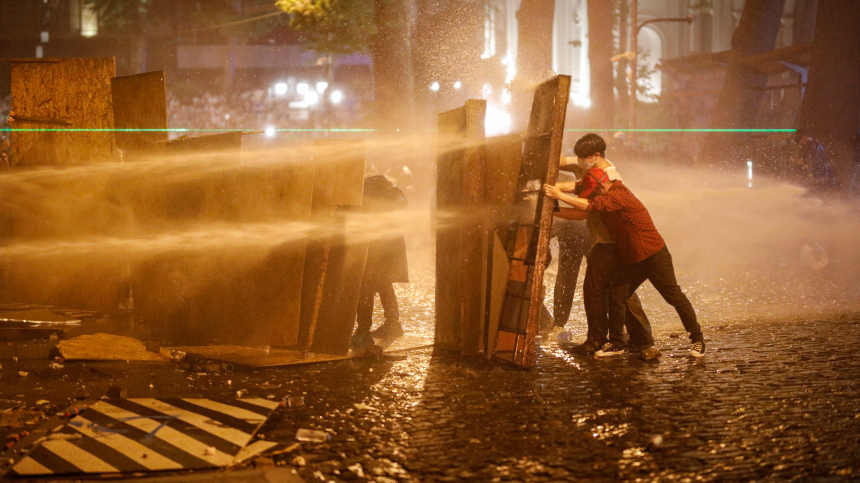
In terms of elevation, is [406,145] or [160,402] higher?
[406,145]

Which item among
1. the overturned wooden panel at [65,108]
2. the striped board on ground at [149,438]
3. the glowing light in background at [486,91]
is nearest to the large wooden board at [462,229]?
the striped board on ground at [149,438]

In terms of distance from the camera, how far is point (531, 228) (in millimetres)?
6527

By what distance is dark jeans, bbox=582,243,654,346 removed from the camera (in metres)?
6.85

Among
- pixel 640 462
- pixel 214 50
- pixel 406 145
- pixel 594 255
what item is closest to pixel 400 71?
pixel 406 145

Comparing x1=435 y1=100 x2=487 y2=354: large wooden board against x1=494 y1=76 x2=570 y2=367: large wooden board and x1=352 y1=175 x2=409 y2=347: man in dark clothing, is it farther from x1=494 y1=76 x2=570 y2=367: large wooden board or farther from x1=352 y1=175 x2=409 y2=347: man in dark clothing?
x1=352 y1=175 x2=409 y2=347: man in dark clothing

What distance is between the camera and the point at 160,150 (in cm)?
761

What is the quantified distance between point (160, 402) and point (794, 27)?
141 ft

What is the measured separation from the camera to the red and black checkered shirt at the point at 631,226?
648 centimetres

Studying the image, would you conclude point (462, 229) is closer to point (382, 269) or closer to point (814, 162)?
point (382, 269)

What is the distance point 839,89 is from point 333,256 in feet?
42.0

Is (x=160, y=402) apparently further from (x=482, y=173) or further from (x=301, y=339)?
(x=482, y=173)

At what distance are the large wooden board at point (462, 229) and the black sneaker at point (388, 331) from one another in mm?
897

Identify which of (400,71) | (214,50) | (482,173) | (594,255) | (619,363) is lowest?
(619,363)

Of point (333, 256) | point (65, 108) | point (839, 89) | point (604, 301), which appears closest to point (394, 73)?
point (65, 108)
